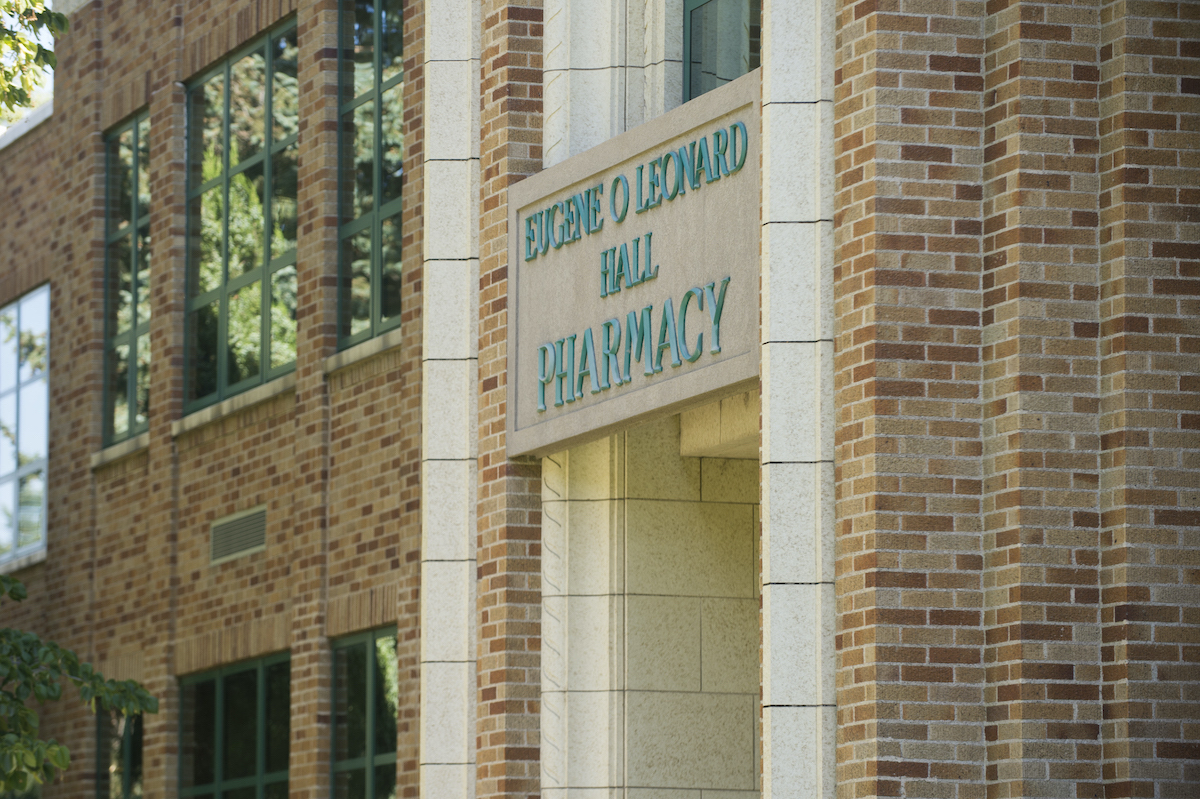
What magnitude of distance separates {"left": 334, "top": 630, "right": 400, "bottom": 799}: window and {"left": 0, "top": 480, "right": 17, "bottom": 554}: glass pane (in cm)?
782

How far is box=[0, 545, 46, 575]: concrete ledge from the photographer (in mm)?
21641

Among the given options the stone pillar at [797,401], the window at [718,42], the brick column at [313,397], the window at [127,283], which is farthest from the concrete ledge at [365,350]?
the stone pillar at [797,401]

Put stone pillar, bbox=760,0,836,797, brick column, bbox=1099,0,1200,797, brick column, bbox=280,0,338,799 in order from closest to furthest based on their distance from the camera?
1. brick column, bbox=1099,0,1200,797
2. stone pillar, bbox=760,0,836,797
3. brick column, bbox=280,0,338,799

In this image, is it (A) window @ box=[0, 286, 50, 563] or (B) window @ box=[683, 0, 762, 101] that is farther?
(A) window @ box=[0, 286, 50, 563]

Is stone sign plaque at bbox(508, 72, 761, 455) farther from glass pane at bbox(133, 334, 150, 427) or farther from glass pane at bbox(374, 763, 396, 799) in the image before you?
glass pane at bbox(133, 334, 150, 427)

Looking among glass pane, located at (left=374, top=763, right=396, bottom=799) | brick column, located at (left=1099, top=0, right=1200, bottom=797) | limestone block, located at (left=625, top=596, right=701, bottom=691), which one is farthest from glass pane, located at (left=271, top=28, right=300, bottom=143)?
brick column, located at (left=1099, top=0, right=1200, bottom=797)

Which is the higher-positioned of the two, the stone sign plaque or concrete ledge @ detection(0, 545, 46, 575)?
the stone sign plaque

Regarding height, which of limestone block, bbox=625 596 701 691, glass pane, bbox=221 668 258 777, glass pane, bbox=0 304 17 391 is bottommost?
glass pane, bbox=221 668 258 777

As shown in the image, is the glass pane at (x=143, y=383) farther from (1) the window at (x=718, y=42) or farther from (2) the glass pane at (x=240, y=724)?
(1) the window at (x=718, y=42)

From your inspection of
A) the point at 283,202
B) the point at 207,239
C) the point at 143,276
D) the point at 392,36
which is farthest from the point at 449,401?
the point at 143,276

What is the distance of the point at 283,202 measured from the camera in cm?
1772

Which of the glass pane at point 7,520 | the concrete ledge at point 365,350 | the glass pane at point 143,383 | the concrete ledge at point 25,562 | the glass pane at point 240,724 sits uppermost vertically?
the glass pane at point 143,383

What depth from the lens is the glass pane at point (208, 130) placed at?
747 inches

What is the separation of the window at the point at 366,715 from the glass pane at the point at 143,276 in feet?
17.3
